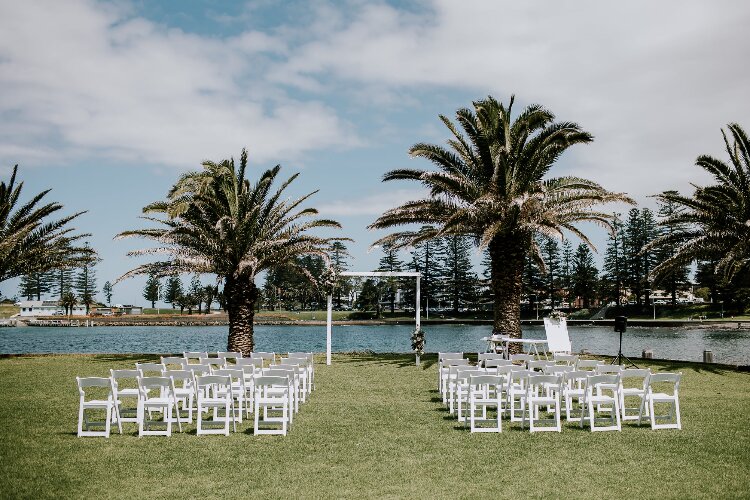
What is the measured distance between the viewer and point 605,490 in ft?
21.3

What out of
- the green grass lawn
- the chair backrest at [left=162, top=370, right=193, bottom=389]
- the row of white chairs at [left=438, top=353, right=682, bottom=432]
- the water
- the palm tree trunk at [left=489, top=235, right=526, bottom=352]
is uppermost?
the palm tree trunk at [left=489, top=235, right=526, bottom=352]

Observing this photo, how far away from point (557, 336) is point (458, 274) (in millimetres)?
79549

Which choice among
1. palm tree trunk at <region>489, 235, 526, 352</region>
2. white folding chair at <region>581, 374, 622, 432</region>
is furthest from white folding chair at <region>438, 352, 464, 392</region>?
palm tree trunk at <region>489, 235, 526, 352</region>

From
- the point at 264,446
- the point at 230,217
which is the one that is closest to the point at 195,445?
the point at 264,446

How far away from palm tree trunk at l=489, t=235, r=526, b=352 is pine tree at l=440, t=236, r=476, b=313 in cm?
7704

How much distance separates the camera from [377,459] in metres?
7.76

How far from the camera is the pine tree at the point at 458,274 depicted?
98188 mm

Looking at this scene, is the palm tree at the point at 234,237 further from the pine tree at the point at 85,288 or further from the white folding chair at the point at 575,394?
the pine tree at the point at 85,288

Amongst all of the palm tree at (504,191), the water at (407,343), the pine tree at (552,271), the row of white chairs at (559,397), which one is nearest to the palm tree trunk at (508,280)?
the palm tree at (504,191)

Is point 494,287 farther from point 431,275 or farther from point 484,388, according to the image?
point 431,275

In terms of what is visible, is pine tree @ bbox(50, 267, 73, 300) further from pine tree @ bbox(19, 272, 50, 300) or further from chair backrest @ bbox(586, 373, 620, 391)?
chair backrest @ bbox(586, 373, 620, 391)

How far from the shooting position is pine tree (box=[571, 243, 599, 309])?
94375mm

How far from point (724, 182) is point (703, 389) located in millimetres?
7744

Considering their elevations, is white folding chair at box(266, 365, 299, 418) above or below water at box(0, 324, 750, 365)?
above
